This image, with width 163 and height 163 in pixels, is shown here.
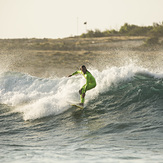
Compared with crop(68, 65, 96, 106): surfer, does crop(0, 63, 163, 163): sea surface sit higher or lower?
lower

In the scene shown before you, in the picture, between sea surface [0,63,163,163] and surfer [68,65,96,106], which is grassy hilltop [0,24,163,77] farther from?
surfer [68,65,96,106]

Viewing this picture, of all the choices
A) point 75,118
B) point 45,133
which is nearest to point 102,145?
point 45,133

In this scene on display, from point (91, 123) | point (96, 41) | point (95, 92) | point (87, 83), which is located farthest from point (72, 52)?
point (91, 123)

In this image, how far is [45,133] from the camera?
839cm

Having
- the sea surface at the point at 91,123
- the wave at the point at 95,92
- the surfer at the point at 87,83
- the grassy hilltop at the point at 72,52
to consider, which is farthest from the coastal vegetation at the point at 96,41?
the surfer at the point at 87,83

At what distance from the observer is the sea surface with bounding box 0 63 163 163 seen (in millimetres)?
5859

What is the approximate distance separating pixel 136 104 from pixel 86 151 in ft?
15.0

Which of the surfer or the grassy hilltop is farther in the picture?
the grassy hilltop

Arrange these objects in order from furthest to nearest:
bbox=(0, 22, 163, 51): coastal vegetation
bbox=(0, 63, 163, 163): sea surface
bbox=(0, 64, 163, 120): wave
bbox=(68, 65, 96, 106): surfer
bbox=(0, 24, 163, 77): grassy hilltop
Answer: bbox=(0, 22, 163, 51): coastal vegetation → bbox=(0, 24, 163, 77): grassy hilltop → bbox=(0, 64, 163, 120): wave → bbox=(68, 65, 96, 106): surfer → bbox=(0, 63, 163, 163): sea surface

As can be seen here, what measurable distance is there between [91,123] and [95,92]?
319 cm

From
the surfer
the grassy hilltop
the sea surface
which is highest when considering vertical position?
the grassy hilltop

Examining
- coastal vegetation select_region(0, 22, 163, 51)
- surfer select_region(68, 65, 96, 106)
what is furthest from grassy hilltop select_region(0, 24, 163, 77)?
surfer select_region(68, 65, 96, 106)

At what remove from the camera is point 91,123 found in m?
8.87

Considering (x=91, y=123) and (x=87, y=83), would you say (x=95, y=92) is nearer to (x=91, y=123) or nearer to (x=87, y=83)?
(x=87, y=83)
